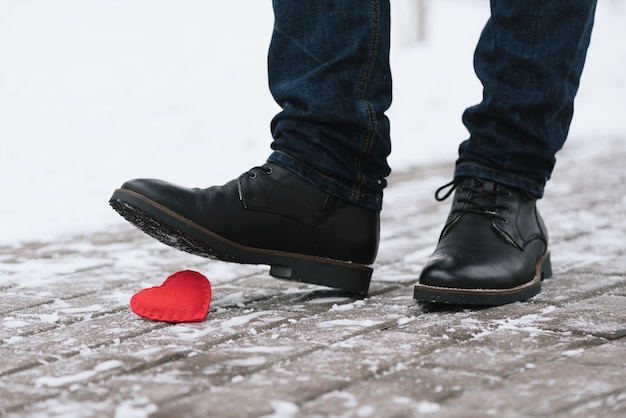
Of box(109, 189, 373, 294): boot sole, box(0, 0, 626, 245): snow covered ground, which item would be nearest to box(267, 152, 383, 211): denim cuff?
box(109, 189, 373, 294): boot sole

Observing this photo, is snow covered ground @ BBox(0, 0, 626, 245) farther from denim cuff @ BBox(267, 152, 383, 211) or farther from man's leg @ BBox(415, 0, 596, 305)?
man's leg @ BBox(415, 0, 596, 305)

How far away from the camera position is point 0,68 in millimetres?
7660

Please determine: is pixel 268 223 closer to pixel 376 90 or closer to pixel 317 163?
pixel 317 163

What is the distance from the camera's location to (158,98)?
6.59m

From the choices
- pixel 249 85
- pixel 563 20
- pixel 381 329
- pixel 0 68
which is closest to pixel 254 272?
pixel 381 329

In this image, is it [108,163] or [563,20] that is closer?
[563,20]

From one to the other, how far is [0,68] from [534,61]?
6.51 m

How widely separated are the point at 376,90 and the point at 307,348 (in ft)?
2.21

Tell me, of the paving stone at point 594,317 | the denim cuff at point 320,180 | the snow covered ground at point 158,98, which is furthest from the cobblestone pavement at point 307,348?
the snow covered ground at point 158,98

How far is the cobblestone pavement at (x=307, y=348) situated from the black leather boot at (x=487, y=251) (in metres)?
0.04

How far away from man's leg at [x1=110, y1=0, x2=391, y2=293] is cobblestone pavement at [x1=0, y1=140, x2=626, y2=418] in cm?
11

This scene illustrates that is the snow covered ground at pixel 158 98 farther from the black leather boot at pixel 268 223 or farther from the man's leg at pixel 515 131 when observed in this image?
the man's leg at pixel 515 131

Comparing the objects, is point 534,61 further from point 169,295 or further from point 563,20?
point 169,295

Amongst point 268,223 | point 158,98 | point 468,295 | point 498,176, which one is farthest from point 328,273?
point 158,98
